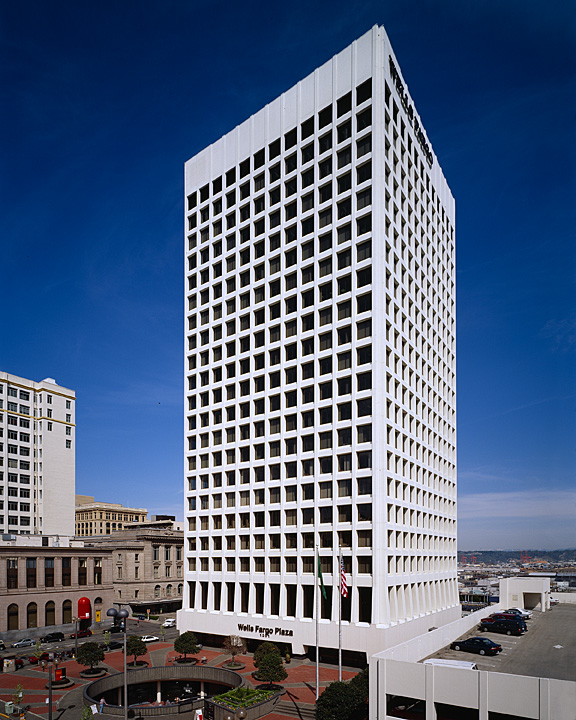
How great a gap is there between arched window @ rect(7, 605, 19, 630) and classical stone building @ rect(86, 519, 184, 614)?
86.0ft

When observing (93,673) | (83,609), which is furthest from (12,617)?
(93,673)

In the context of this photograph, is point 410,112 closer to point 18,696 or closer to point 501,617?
point 501,617

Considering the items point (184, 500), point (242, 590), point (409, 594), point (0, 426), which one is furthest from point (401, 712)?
point (0, 426)

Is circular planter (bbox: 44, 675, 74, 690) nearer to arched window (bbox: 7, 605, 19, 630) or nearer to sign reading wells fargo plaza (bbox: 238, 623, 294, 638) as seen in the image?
sign reading wells fargo plaza (bbox: 238, 623, 294, 638)

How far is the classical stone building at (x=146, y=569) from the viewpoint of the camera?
13238 cm

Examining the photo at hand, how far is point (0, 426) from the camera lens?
140375 millimetres

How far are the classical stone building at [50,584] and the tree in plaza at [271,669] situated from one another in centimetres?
5422

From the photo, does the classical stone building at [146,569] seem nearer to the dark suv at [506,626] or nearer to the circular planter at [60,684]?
the circular planter at [60,684]

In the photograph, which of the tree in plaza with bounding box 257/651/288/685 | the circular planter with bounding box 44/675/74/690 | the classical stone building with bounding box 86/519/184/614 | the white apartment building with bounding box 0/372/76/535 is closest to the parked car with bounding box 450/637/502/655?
the tree in plaza with bounding box 257/651/288/685

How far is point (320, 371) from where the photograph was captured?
3196 inches

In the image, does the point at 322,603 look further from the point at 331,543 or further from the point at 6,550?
the point at 6,550

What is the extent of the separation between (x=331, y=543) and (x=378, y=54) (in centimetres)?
5894

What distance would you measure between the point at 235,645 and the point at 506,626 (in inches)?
1395

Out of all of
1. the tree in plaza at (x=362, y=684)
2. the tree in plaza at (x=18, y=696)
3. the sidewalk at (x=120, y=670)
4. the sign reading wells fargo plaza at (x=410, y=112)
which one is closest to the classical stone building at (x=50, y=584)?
the sidewalk at (x=120, y=670)
